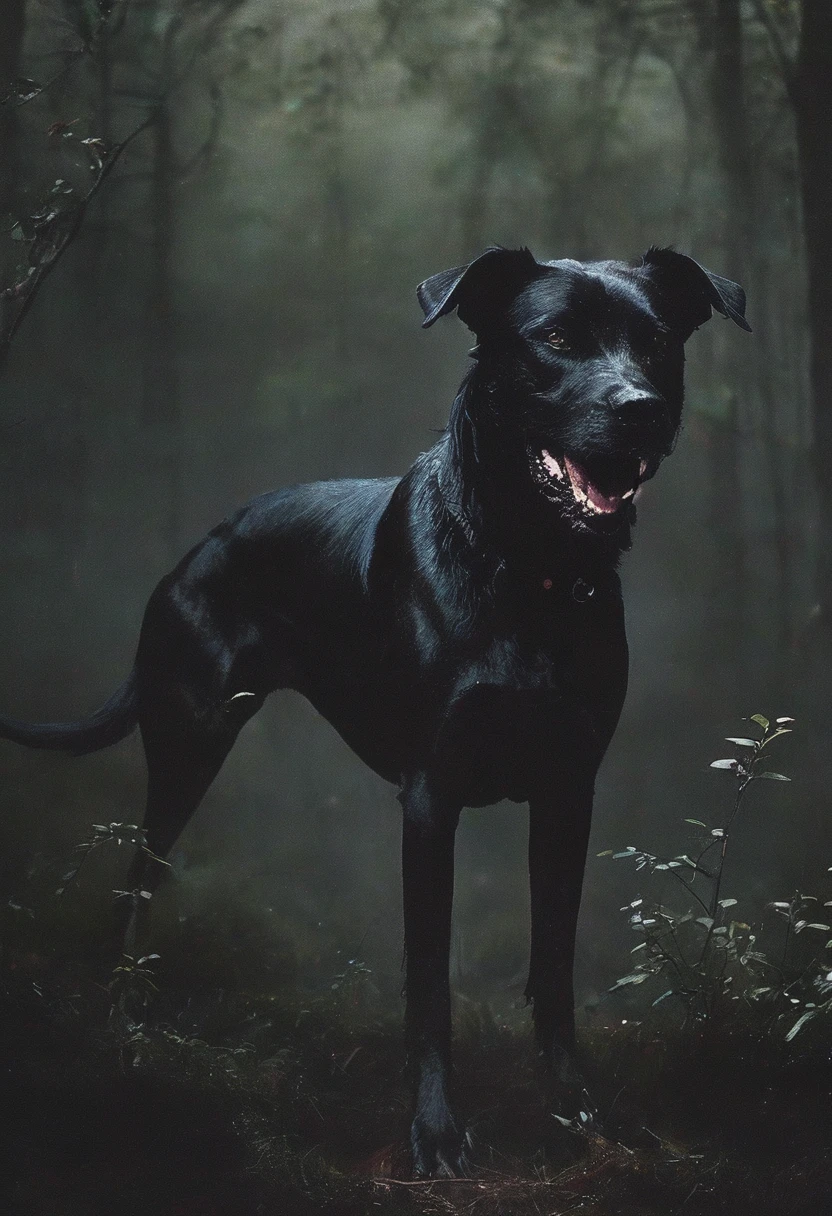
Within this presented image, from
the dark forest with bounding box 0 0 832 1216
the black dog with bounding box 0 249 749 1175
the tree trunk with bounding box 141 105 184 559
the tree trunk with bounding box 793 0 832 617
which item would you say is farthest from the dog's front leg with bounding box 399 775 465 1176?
the tree trunk with bounding box 793 0 832 617

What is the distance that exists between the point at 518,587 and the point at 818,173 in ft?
6.14

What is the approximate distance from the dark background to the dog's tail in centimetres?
4

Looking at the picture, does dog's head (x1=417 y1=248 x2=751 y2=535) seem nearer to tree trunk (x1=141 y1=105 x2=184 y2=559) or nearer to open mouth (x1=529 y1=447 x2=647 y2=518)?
open mouth (x1=529 y1=447 x2=647 y2=518)

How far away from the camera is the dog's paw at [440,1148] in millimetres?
2430

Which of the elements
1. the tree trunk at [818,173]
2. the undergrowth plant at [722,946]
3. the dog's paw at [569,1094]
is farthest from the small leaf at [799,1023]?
the tree trunk at [818,173]

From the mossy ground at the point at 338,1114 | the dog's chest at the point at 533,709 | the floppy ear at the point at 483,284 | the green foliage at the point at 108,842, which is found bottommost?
the mossy ground at the point at 338,1114

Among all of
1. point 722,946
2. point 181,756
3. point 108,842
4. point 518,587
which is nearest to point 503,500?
point 518,587

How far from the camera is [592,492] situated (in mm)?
2475

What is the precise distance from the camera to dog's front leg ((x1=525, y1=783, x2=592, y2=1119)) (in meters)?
2.71

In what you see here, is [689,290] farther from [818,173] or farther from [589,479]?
[818,173]

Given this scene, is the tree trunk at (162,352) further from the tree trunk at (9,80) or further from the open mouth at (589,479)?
the open mouth at (589,479)

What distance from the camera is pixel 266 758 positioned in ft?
10.4

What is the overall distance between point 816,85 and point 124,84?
2.02 m

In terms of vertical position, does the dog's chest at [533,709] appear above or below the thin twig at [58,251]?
below
